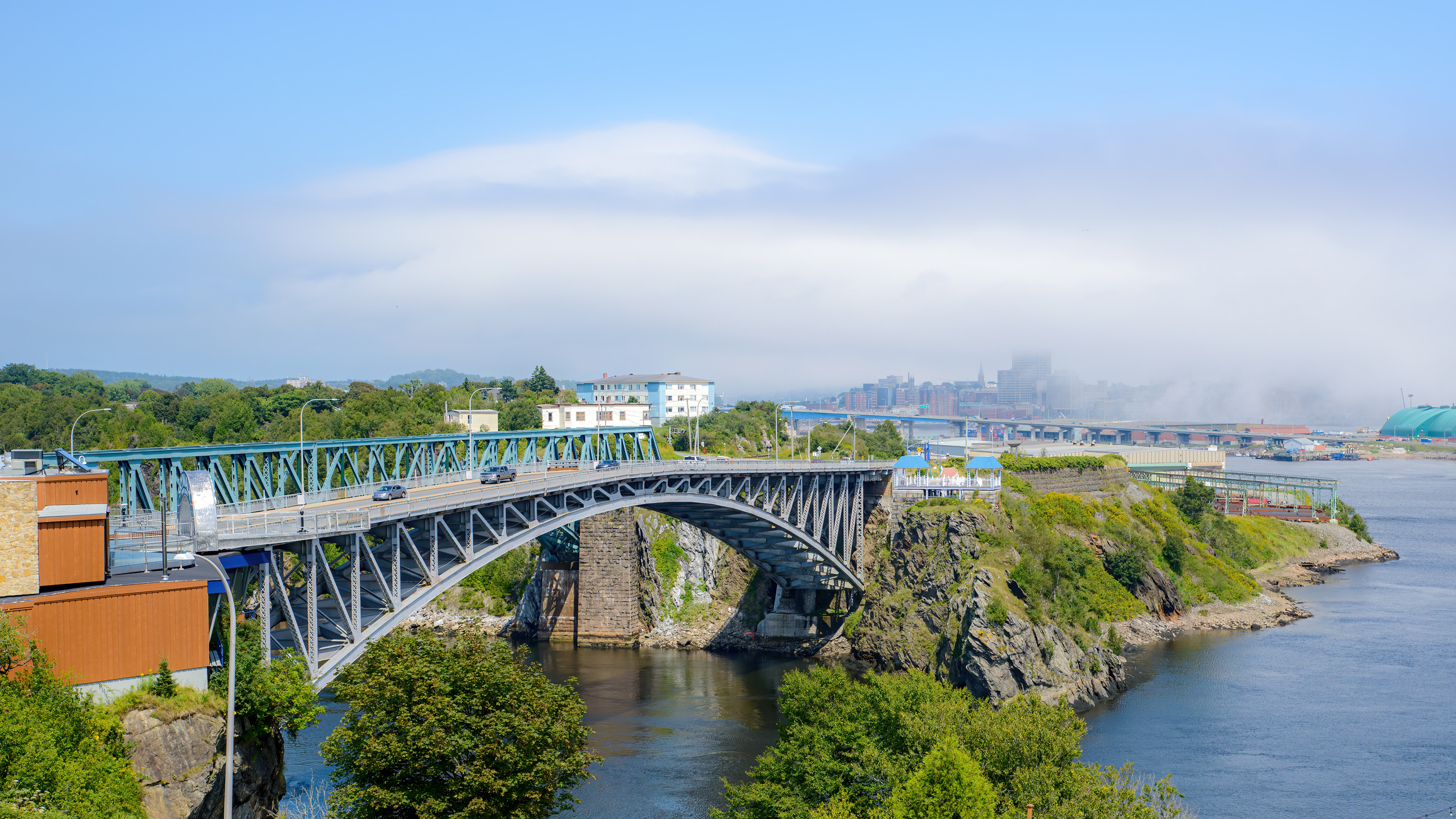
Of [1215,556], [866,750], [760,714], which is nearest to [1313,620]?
[1215,556]

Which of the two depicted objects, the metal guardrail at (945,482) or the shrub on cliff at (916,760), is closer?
the shrub on cliff at (916,760)

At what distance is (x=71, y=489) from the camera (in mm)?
28906

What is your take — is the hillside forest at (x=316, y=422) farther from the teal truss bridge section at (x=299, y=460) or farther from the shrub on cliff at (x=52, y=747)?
the shrub on cliff at (x=52, y=747)

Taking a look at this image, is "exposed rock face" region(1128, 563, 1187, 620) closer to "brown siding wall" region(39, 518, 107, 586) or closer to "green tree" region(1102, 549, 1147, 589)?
"green tree" region(1102, 549, 1147, 589)

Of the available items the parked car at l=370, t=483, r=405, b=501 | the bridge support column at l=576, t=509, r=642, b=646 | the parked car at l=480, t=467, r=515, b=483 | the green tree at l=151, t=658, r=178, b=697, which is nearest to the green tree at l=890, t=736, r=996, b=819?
the green tree at l=151, t=658, r=178, b=697

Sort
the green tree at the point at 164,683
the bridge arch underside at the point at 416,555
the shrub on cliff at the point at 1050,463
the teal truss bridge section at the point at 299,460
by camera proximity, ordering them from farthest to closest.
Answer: the shrub on cliff at the point at 1050,463
the teal truss bridge section at the point at 299,460
the bridge arch underside at the point at 416,555
the green tree at the point at 164,683

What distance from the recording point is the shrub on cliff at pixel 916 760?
31125 mm

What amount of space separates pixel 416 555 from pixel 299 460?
29688 millimetres

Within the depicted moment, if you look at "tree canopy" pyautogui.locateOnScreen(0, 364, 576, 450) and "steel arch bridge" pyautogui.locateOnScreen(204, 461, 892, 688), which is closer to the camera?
"steel arch bridge" pyautogui.locateOnScreen(204, 461, 892, 688)

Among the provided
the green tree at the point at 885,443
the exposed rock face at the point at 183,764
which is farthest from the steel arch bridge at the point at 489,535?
the green tree at the point at 885,443

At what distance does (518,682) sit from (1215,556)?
80.1 meters

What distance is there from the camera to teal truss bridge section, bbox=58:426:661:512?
36.8m

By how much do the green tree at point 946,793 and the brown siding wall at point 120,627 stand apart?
18.9 meters

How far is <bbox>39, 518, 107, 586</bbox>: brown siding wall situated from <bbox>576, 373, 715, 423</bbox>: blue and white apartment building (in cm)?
11902
